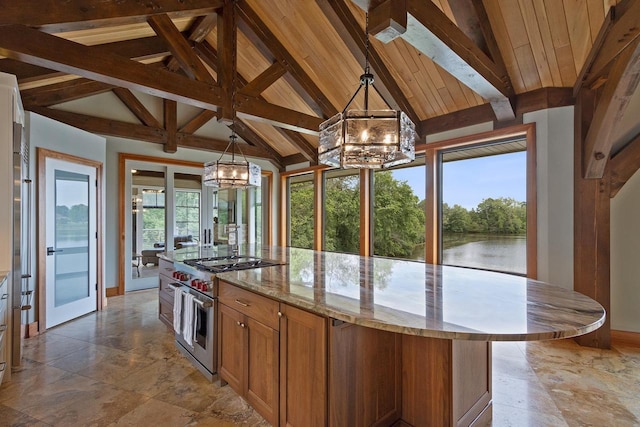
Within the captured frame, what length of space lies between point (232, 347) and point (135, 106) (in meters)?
4.83

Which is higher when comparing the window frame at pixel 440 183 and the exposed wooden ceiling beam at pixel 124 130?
the exposed wooden ceiling beam at pixel 124 130

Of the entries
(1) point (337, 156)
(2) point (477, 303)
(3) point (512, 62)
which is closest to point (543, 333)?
(2) point (477, 303)

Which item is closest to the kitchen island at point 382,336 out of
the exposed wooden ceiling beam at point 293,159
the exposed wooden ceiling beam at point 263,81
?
the exposed wooden ceiling beam at point 263,81

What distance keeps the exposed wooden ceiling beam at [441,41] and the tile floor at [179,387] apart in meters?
2.65

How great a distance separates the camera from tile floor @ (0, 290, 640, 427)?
2072 millimetres

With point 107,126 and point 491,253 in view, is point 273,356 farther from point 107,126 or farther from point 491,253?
point 107,126

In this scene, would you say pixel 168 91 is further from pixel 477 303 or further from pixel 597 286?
pixel 597 286

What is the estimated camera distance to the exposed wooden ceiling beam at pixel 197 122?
5.88 meters

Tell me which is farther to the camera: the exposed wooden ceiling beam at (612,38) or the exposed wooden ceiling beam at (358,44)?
the exposed wooden ceiling beam at (358,44)

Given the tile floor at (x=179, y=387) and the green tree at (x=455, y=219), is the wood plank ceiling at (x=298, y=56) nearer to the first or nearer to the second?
the green tree at (x=455, y=219)

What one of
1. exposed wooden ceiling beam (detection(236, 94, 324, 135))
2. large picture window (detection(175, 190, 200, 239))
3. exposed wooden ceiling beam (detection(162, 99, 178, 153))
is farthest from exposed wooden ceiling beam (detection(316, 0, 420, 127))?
large picture window (detection(175, 190, 200, 239))

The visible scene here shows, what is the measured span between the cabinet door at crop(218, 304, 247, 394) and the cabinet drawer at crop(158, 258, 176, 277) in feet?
3.74

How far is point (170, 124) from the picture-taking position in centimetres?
564

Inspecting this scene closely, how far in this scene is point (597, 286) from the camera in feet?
10.2
